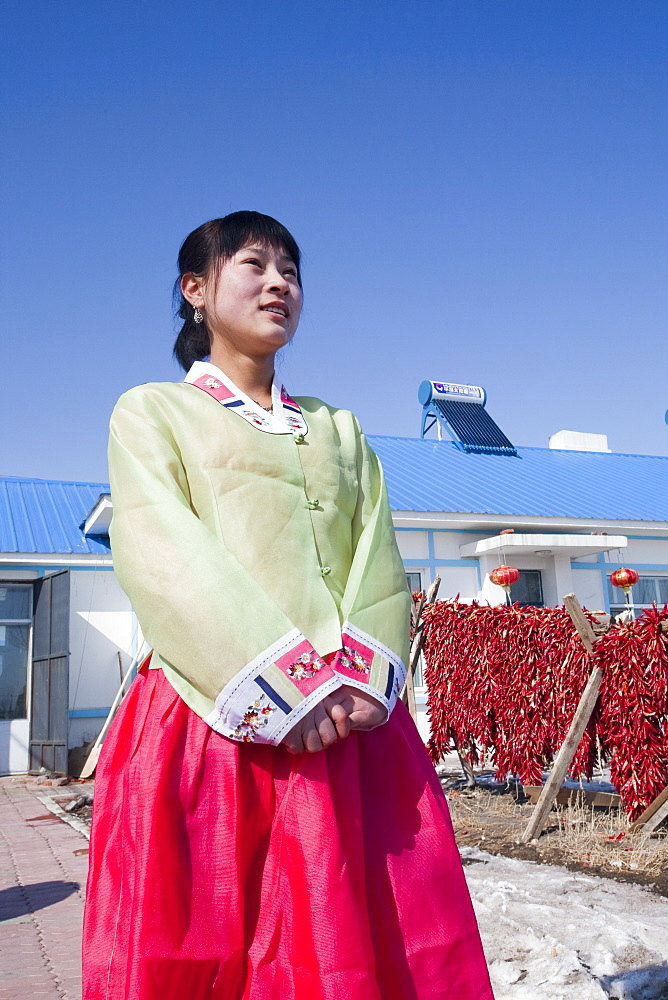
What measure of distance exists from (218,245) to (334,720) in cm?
103

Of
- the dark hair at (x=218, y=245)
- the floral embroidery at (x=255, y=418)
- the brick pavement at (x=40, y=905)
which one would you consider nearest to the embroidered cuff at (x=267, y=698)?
the floral embroidery at (x=255, y=418)

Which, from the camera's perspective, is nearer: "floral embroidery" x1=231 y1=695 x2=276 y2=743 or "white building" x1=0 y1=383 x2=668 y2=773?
"floral embroidery" x1=231 y1=695 x2=276 y2=743

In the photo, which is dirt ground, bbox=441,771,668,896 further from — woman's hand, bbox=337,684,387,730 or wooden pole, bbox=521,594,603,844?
woman's hand, bbox=337,684,387,730

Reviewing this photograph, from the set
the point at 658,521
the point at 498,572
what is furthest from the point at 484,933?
the point at 658,521

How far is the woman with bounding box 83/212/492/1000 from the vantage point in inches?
49.8

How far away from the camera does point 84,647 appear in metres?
10.7

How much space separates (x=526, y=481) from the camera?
518 inches

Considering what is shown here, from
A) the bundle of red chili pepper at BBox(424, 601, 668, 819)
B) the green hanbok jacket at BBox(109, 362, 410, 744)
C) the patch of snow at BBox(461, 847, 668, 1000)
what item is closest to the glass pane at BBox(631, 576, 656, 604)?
the bundle of red chili pepper at BBox(424, 601, 668, 819)

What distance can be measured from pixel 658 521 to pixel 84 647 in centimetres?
804

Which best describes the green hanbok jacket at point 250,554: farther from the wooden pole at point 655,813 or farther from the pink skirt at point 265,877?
the wooden pole at point 655,813

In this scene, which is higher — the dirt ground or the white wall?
the white wall

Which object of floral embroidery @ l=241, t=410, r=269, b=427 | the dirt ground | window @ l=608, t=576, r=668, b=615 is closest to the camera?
floral embroidery @ l=241, t=410, r=269, b=427

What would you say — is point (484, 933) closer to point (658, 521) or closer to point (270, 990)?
point (270, 990)

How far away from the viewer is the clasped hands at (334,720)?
1.34m
